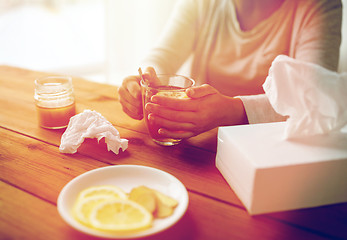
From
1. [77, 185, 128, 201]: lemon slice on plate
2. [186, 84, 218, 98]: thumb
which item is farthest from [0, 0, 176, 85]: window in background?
[77, 185, 128, 201]: lemon slice on plate

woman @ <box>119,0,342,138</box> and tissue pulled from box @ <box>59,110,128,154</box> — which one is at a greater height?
woman @ <box>119,0,342,138</box>

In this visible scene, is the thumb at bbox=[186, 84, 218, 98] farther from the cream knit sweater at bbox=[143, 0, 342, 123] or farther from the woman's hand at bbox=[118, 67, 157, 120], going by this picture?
the cream knit sweater at bbox=[143, 0, 342, 123]

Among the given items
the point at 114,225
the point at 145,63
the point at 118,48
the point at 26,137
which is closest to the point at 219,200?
the point at 114,225

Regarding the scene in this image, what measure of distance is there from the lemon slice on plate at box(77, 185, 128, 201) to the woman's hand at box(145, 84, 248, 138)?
0.23m

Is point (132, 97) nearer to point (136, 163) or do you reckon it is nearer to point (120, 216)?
point (136, 163)

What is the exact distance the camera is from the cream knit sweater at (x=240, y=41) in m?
1.12

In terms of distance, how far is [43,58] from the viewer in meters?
4.38

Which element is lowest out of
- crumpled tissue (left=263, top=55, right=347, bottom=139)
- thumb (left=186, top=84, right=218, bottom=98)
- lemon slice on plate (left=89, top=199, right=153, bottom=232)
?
lemon slice on plate (left=89, top=199, right=153, bottom=232)

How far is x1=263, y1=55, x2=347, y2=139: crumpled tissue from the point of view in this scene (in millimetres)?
596

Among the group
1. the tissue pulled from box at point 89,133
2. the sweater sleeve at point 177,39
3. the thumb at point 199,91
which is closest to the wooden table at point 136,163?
the tissue pulled from box at point 89,133

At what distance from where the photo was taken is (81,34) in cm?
530

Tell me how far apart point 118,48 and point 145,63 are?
4.72ft

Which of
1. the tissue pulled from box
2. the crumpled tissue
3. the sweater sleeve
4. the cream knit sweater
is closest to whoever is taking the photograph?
the crumpled tissue

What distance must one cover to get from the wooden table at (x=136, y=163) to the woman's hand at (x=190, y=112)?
5 cm
